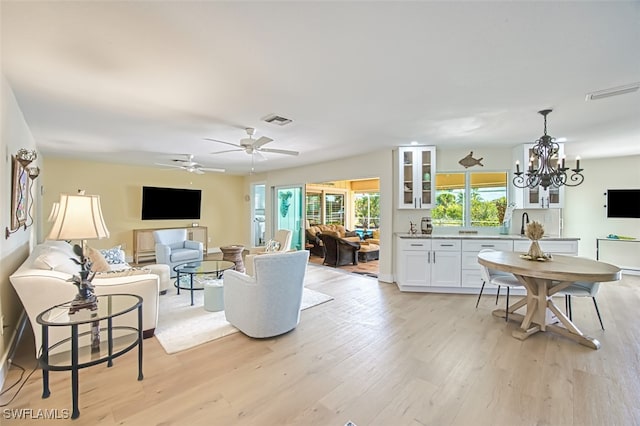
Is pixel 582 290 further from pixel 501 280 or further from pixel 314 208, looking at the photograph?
pixel 314 208

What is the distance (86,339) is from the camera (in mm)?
2426

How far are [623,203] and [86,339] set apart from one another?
861 centimetres

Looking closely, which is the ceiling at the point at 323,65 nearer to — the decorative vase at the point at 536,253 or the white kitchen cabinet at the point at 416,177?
the white kitchen cabinet at the point at 416,177

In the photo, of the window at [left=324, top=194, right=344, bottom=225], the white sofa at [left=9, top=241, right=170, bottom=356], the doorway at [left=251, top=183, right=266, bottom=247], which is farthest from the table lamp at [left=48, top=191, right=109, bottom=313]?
the window at [left=324, top=194, right=344, bottom=225]

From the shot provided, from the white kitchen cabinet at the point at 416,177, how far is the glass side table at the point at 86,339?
411cm

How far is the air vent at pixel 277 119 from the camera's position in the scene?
325cm

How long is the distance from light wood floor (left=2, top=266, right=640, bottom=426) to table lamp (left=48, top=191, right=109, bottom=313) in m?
0.69

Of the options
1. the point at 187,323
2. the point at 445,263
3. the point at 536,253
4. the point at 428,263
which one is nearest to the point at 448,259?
the point at 445,263

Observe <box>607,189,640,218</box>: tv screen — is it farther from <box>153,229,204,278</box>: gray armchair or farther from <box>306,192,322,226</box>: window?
<box>153,229,204,278</box>: gray armchair

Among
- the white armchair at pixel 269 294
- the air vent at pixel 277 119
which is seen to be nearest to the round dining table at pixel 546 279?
the white armchair at pixel 269 294

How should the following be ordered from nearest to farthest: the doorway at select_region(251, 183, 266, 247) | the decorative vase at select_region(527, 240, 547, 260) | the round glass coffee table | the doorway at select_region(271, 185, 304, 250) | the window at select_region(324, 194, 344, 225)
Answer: the decorative vase at select_region(527, 240, 547, 260), the round glass coffee table, the doorway at select_region(271, 185, 304, 250), the doorway at select_region(251, 183, 266, 247), the window at select_region(324, 194, 344, 225)

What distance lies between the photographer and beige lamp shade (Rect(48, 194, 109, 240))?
2.04 metres

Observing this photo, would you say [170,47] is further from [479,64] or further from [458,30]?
[479,64]

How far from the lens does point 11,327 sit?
2.60 metres
